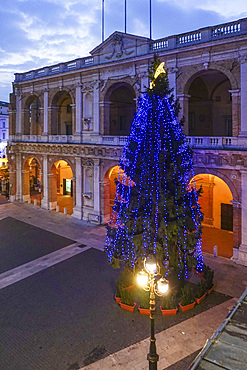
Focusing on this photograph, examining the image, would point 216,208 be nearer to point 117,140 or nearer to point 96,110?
point 117,140

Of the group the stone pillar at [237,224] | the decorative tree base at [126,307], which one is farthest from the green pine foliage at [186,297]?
the stone pillar at [237,224]

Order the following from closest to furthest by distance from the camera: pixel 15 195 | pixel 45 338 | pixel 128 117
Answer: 1. pixel 45 338
2. pixel 128 117
3. pixel 15 195

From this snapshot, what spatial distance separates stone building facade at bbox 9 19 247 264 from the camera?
18328mm

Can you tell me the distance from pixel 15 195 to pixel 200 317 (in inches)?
1093

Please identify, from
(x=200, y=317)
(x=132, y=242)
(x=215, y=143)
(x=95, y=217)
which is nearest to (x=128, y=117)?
(x=95, y=217)

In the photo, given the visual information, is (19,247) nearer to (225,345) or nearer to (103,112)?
(103,112)

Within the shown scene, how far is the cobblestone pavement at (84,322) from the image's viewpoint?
10367mm

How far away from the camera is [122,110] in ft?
100

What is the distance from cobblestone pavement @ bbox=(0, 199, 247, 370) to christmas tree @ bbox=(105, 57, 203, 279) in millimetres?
Answer: 2284

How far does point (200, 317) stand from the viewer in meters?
12.5

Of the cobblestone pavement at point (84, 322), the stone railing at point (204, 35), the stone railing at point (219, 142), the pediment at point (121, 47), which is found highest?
the pediment at point (121, 47)

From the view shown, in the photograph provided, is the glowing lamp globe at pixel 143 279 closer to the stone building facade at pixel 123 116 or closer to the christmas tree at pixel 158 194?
the christmas tree at pixel 158 194

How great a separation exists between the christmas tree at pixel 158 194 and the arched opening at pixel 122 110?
16.4 meters

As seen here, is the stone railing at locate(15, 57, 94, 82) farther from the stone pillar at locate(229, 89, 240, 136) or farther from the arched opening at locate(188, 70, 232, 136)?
the stone pillar at locate(229, 89, 240, 136)
